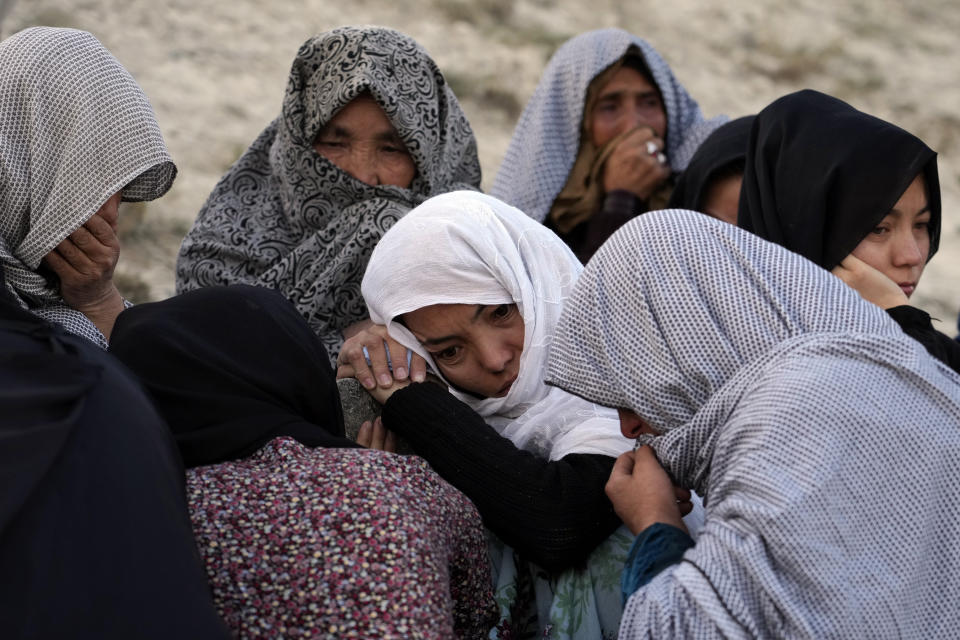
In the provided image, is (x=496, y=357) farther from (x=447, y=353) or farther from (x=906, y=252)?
(x=906, y=252)

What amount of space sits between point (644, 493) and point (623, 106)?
2814mm

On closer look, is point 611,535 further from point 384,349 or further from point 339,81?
point 339,81

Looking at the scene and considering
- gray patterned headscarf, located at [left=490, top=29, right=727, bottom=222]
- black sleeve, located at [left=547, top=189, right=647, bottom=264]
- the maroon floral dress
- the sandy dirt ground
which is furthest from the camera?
the sandy dirt ground

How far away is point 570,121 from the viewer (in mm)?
4637

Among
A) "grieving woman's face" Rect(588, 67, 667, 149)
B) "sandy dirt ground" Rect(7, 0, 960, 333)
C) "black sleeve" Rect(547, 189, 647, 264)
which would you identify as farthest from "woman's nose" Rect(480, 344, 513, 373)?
"sandy dirt ground" Rect(7, 0, 960, 333)

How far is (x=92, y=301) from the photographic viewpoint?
3.00m

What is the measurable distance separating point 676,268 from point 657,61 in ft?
9.45

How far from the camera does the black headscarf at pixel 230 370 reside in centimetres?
203

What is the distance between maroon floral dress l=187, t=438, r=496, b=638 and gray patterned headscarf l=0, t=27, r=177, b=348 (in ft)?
3.69

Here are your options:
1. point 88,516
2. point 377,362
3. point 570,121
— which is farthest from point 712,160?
point 88,516

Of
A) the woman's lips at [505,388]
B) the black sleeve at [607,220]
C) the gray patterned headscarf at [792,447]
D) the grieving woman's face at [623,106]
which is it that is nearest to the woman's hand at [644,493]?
the gray patterned headscarf at [792,447]

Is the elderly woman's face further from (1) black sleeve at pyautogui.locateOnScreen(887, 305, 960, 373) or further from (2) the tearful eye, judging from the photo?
(1) black sleeve at pyautogui.locateOnScreen(887, 305, 960, 373)

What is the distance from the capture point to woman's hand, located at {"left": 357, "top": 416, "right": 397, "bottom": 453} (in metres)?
2.77

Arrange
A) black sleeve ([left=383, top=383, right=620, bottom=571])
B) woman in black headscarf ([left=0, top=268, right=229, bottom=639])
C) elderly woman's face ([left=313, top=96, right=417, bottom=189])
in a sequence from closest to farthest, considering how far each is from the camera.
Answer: woman in black headscarf ([left=0, top=268, right=229, bottom=639]) → black sleeve ([left=383, top=383, right=620, bottom=571]) → elderly woman's face ([left=313, top=96, right=417, bottom=189])
